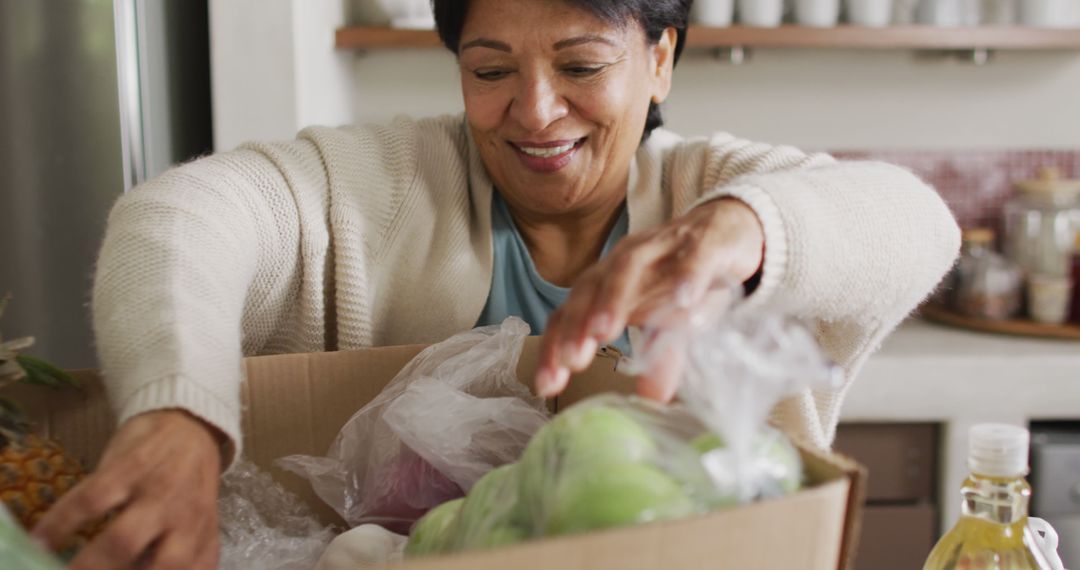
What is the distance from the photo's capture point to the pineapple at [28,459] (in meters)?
0.73

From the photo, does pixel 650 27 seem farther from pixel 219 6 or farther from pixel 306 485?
pixel 219 6

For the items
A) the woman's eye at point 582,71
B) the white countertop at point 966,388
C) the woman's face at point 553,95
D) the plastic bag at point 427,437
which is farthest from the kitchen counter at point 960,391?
the plastic bag at point 427,437

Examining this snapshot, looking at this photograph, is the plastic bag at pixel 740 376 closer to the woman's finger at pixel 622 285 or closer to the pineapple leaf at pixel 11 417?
the woman's finger at pixel 622 285

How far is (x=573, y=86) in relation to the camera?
1.16 m

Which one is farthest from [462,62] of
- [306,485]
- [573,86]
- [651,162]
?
[306,485]

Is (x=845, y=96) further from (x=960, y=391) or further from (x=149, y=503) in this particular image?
(x=149, y=503)

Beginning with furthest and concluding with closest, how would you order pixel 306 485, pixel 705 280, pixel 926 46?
pixel 926 46, pixel 306 485, pixel 705 280

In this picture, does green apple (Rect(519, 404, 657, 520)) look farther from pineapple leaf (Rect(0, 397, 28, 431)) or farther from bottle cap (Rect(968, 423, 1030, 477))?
pineapple leaf (Rect(0, 397, 28, 431))

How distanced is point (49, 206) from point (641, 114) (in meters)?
1.20

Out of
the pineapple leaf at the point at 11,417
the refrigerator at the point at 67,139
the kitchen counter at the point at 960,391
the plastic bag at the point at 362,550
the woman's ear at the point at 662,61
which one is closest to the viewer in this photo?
the plastic bag at the point at 362,550

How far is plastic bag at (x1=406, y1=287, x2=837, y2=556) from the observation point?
48 cm

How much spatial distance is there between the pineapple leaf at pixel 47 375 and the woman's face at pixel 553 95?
54cm

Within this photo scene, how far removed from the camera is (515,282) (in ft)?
4.30

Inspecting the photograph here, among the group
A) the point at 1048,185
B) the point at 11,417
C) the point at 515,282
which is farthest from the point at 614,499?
the point at 1048,185
